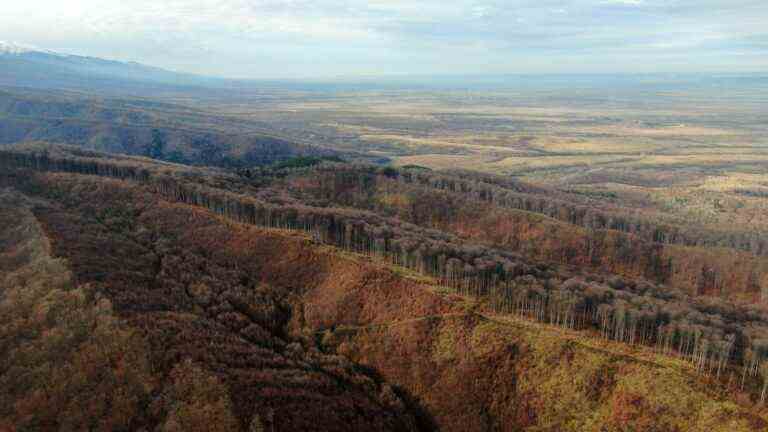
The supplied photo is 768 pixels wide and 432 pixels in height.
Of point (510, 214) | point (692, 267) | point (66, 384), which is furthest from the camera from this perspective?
point (510, 214)

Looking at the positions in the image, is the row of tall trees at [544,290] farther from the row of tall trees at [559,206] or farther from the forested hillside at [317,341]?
the row of tall trees at [559,206]

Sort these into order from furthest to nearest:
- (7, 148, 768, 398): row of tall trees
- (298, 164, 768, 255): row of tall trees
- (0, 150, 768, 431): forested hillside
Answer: (298, 164, 768, 255): row of tall trees < (7, 148, 768, 398): row of tall trees < (0, 150, 768, 431): forested hillside

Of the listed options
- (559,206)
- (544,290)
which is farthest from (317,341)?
(559,206)

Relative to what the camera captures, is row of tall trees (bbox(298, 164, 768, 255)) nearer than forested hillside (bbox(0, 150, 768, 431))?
No

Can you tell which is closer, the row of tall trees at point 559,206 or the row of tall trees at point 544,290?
the row of tall trees at point 544,290

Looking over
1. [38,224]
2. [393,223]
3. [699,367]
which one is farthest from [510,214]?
[38,224]

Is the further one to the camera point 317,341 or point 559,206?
point 559,206

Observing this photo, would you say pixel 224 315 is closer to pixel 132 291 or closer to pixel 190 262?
pixel 132 291

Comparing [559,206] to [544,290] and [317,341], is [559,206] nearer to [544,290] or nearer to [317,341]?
[544,290]

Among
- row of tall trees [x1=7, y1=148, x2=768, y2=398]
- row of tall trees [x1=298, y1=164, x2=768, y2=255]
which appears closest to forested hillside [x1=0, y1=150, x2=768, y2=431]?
row of tall trees [x1=7, y1=148, x2=768, y2=398]


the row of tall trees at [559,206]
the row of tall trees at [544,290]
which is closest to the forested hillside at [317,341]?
the row of tall trees at [544,290]

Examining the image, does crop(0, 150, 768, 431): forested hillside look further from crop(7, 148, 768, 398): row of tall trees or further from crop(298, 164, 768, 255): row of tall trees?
crop(298, 164, 768, 255): row of tall trees
